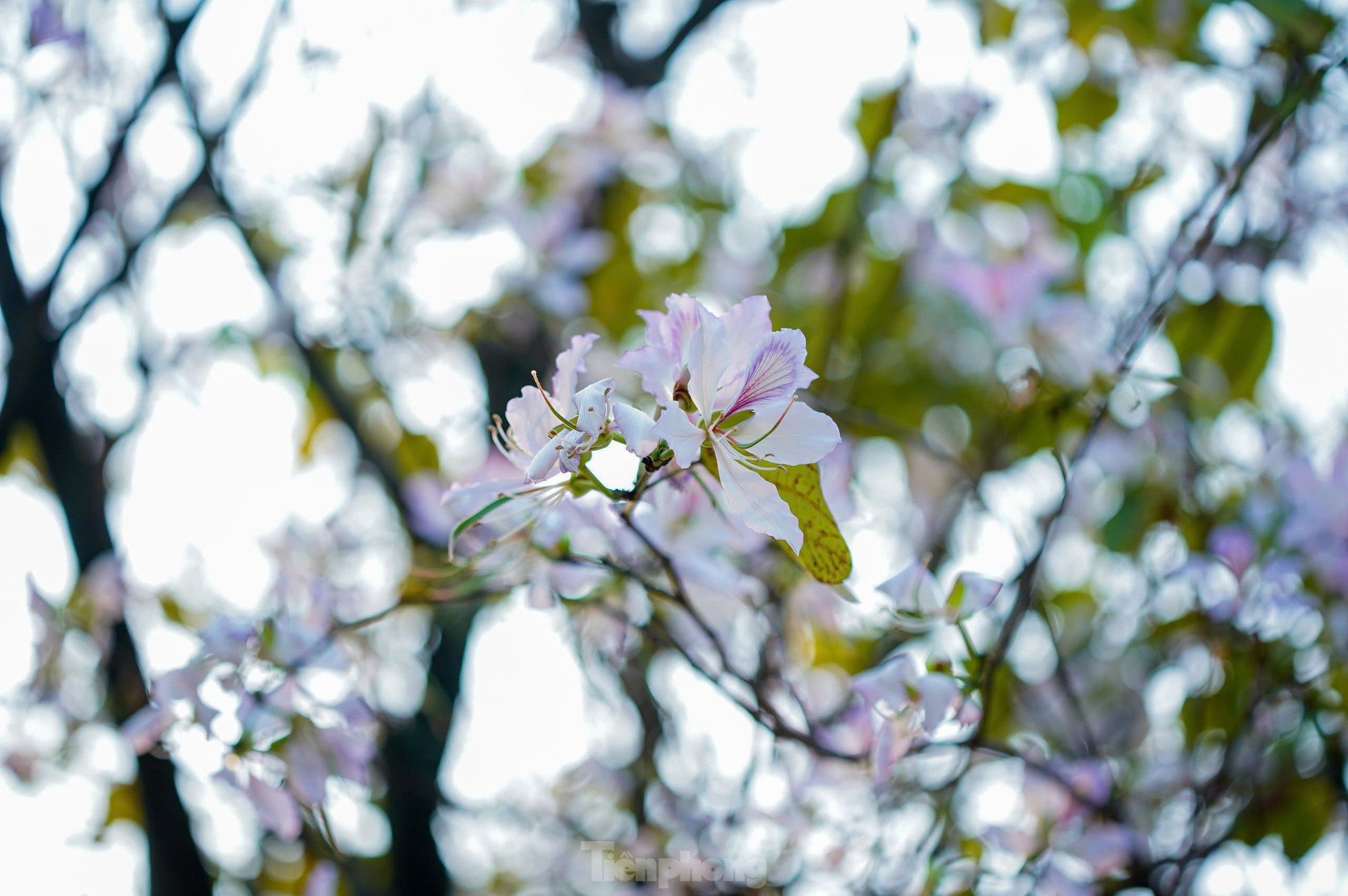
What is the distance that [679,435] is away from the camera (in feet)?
1.93

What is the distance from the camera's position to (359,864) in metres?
1.61

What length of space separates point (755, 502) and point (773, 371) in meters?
0.08

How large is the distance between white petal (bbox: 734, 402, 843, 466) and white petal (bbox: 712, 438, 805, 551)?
2cm

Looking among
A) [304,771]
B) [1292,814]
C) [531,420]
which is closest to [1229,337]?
[1292,814]

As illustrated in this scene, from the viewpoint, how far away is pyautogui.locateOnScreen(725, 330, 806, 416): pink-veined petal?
2.02 feet

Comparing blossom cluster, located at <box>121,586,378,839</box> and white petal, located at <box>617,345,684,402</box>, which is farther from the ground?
white petal, located at <box>617,345,684,402</box>

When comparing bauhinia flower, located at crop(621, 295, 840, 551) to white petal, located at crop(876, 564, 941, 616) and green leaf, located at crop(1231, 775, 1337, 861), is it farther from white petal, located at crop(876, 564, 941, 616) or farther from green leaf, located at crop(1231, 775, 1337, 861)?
green leaf, located at crop(1231, 775, 1337, 861)

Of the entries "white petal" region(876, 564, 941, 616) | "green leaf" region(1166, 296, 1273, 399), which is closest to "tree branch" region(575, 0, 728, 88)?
"green leaf" region(1166, 296, 1273, 399)

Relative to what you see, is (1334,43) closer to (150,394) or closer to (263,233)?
(263,233)

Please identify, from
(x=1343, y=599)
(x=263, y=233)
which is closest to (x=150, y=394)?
(x=263, y=233)

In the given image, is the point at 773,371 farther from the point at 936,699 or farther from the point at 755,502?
the point at 936,699

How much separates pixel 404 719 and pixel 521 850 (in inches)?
23.5

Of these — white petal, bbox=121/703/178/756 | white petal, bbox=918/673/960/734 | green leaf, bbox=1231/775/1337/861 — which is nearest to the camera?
white petal, bbox=918/673/960/734

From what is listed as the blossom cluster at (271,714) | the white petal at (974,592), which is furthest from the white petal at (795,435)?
the blossom cluster at (271,714)
